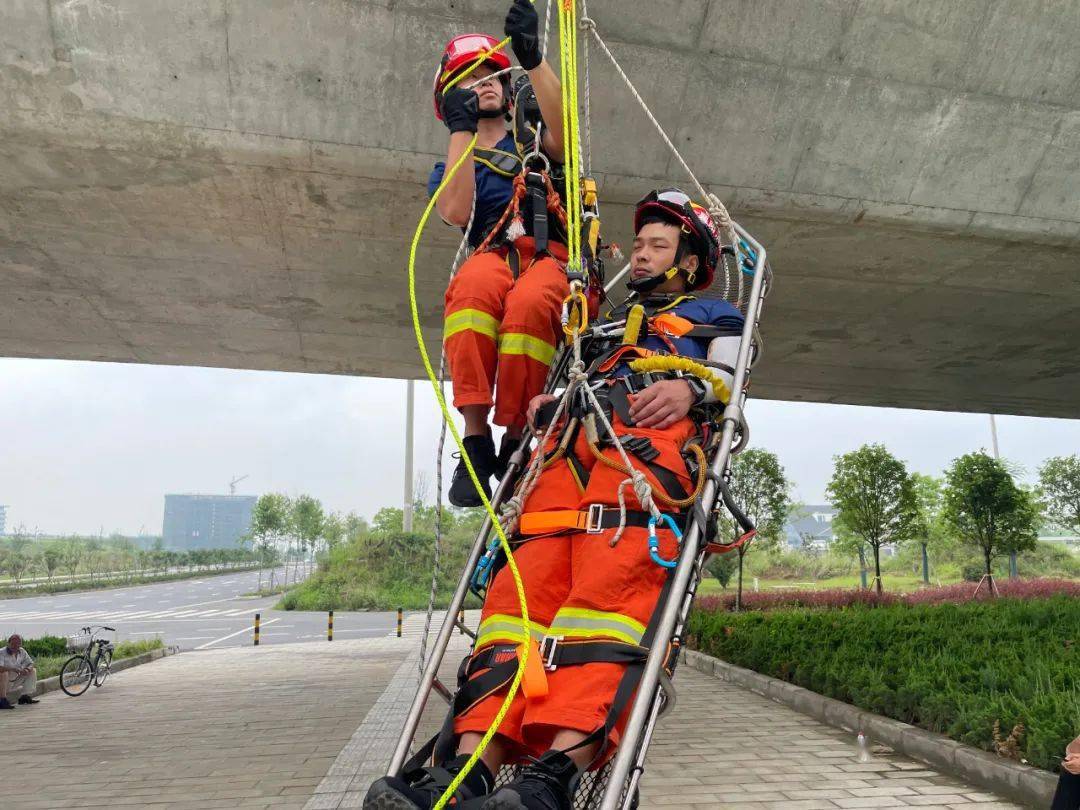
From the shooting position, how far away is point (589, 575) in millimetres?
2033

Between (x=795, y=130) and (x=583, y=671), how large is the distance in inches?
195

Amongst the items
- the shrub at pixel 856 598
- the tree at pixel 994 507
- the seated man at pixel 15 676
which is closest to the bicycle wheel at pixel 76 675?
the seated man at pixel 15 676

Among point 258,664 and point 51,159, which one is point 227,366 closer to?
point 51,159

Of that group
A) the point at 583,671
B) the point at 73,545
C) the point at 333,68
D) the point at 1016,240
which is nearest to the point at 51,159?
the point at 333,68

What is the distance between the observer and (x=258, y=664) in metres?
14.5

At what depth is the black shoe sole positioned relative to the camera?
1.62 metres

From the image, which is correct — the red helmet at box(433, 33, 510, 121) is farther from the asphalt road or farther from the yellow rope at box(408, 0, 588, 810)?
the asphalt road

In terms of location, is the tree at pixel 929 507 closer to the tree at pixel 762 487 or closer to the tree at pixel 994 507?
the tree at pixel 994 507

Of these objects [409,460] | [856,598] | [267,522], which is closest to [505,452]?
[856,598]

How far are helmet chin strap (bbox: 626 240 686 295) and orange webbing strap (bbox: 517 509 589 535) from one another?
3.48 feet

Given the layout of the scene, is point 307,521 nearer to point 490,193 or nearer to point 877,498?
point 877,498

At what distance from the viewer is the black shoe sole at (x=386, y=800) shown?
1619mm

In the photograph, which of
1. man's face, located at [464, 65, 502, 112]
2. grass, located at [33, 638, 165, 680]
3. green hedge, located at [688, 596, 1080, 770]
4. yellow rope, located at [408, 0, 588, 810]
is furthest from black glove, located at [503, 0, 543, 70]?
grass, located at [33, 638, 165, 680]

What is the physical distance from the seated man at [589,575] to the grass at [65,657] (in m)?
13.8
